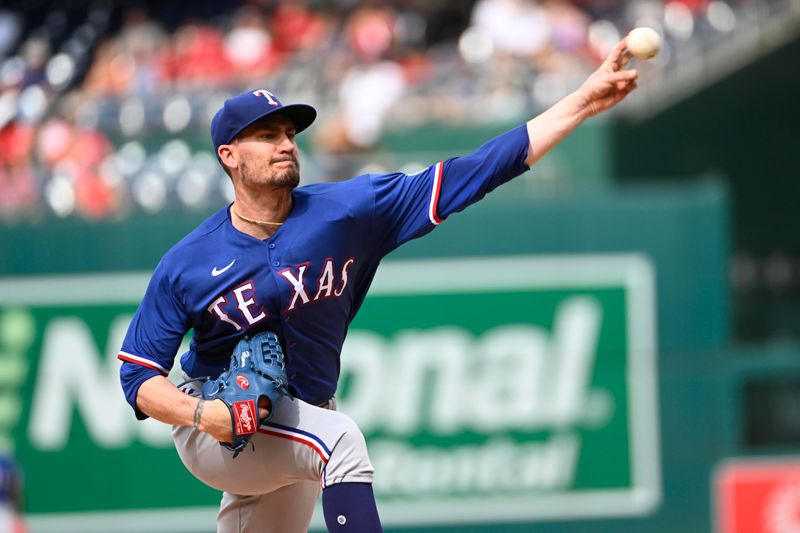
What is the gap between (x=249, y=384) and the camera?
4.15 meters

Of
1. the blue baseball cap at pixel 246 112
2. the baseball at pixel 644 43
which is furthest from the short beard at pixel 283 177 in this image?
the baseball at pixel 644 43

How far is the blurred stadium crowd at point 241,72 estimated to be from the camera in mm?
9336

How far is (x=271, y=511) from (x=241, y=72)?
25.5 feet

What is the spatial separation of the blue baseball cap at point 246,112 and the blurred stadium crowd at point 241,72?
451 cm

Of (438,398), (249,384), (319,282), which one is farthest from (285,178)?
(438,398)

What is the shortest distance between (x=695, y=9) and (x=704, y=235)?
410 cm

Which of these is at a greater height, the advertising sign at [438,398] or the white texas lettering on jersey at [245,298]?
the white texas lettering on jersey at [245,298]

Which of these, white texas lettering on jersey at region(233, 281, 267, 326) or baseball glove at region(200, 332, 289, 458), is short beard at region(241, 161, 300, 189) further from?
baseball glove at region(200, 332, 289, 458)

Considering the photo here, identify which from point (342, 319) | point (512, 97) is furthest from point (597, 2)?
point (342, 319)

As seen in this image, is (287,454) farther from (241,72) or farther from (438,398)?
(241,72)

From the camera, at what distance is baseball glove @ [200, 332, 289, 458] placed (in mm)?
4129

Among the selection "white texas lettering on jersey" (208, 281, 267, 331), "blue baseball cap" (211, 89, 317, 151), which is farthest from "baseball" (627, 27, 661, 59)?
"white texas lettering on jersey" (208, 281, 267, 331)

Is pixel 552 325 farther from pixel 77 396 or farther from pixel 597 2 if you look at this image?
pixel 597 2

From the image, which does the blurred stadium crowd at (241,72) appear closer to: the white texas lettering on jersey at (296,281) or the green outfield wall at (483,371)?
the green outfield wall at (483,371)
